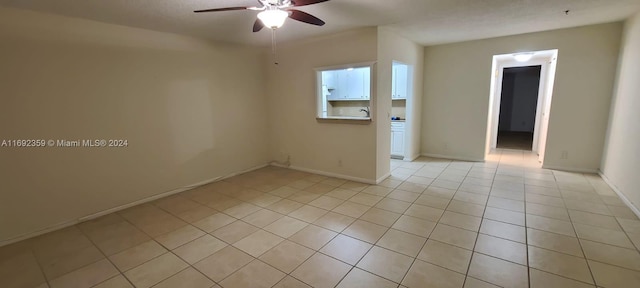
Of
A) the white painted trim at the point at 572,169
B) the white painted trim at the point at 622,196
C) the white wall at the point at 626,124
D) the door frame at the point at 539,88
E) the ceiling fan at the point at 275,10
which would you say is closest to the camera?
the ceiling fan at the point at 275,10

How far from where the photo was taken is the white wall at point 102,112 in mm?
2645

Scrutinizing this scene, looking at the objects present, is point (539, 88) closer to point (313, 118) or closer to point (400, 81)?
point (400, 81)

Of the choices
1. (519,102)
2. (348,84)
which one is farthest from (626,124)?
(519,102)

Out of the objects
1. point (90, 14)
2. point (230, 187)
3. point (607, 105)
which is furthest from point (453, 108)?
point (90, 14)

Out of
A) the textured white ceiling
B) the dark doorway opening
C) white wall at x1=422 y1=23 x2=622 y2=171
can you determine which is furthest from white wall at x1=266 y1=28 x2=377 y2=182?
the dark doorway opening

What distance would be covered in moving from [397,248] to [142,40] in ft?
12.5

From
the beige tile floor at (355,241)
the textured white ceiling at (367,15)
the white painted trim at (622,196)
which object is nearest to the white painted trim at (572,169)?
the white painted trim at (622,196)

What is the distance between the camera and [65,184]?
2957 mm

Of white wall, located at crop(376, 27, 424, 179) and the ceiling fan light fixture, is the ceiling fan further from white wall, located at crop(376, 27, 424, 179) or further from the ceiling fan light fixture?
white wall, located at crop(376, 27, 424, 179)

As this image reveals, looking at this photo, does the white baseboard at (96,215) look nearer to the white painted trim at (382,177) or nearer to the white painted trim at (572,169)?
the white painted trim at (382,177)

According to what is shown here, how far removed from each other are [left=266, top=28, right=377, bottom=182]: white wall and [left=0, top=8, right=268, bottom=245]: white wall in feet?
2.73

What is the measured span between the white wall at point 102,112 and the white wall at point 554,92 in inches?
154

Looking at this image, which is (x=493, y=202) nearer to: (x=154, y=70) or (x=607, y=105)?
(x=607, y=105)

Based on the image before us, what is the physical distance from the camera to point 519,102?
348 inches
